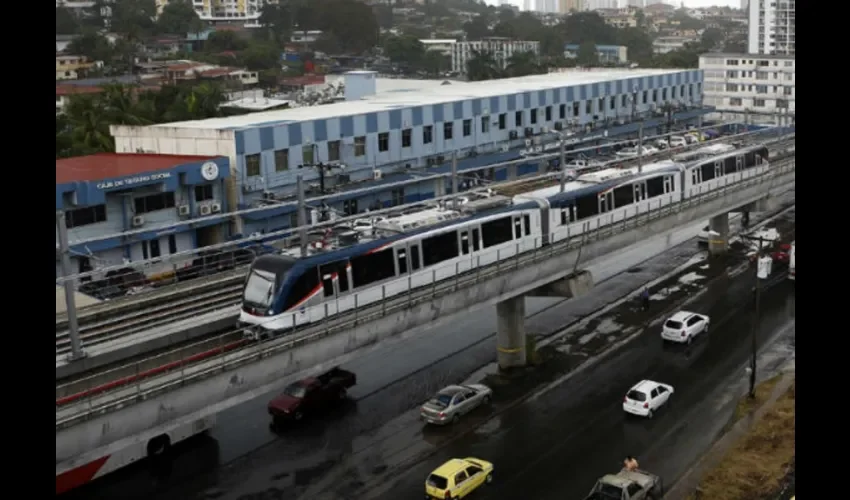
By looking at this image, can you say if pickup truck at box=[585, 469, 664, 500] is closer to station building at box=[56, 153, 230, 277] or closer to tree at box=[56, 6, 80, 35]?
station building at box=[56, 153, 230, 277]

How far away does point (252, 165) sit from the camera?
85.9 ft

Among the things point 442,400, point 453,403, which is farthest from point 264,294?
point 453,403

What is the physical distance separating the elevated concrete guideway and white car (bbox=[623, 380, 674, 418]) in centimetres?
270

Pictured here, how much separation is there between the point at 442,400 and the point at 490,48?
79.9 metres

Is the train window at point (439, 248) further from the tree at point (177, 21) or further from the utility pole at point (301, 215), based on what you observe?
the tree at point (177, 21)

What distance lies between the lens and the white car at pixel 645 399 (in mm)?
15641

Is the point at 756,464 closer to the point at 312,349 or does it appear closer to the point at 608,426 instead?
the point at 608,426

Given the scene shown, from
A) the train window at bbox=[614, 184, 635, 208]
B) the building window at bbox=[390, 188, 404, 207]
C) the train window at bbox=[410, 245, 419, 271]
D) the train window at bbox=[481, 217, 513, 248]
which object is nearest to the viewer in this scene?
the train window at bbox=[410, 245, 419, 271]

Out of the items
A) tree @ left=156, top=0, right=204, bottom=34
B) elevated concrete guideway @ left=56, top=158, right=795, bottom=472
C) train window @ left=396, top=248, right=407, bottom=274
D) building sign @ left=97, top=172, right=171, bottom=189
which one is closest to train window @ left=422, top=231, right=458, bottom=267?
train window @ left=396, top=248, right=407, bottom=274

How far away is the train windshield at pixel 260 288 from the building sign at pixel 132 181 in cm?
911

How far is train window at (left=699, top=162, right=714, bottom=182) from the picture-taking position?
77.8 ft

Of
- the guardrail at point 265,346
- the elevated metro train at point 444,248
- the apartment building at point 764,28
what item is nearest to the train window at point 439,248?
the elevated metro train at point 444,248
